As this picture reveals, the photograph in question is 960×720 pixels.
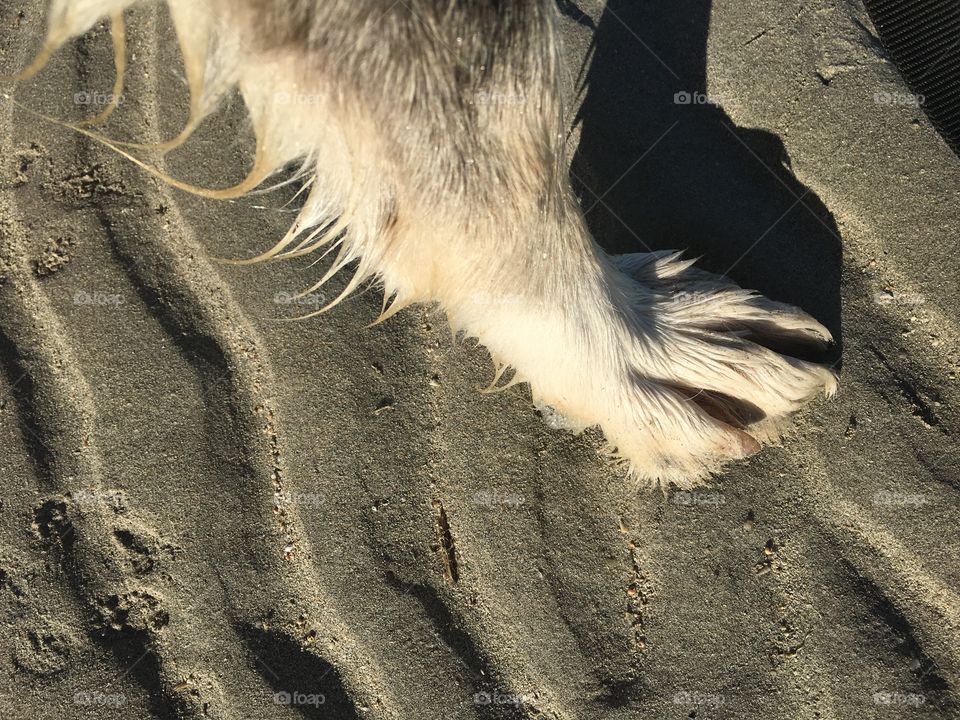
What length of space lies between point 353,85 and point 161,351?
1.28 metres

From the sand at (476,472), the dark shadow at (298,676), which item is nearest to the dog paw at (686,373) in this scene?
the sand at (476,472)

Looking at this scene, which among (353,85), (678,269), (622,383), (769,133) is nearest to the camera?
(353,85)

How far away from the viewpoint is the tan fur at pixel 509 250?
5.05 ft

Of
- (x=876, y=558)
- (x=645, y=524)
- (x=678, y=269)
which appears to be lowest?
(x=645, y=524)

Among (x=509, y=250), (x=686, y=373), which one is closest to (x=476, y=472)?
(x=686, y=373)

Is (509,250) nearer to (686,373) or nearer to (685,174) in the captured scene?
(686,373)

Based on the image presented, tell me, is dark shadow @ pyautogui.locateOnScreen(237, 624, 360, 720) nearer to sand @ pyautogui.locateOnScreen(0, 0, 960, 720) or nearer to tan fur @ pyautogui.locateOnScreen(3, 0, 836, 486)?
sand @ pyautogui.locateOnScreen(0, 0, 960, 720)

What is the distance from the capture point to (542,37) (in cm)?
160

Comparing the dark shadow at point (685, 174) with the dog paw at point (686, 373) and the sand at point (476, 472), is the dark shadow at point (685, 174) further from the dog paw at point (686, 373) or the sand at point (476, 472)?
the dog paw at point (686, 373)

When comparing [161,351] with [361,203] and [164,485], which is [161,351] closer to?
[164,485]

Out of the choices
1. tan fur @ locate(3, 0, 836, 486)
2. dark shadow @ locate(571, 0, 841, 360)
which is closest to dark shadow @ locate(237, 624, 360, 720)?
tan fur @ locate(3, 0, 836, 486)

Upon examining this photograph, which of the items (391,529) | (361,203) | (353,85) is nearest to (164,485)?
(391,529)

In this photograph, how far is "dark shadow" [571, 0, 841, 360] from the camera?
2.40 metres

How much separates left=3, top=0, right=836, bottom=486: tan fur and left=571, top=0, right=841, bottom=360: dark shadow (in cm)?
19
